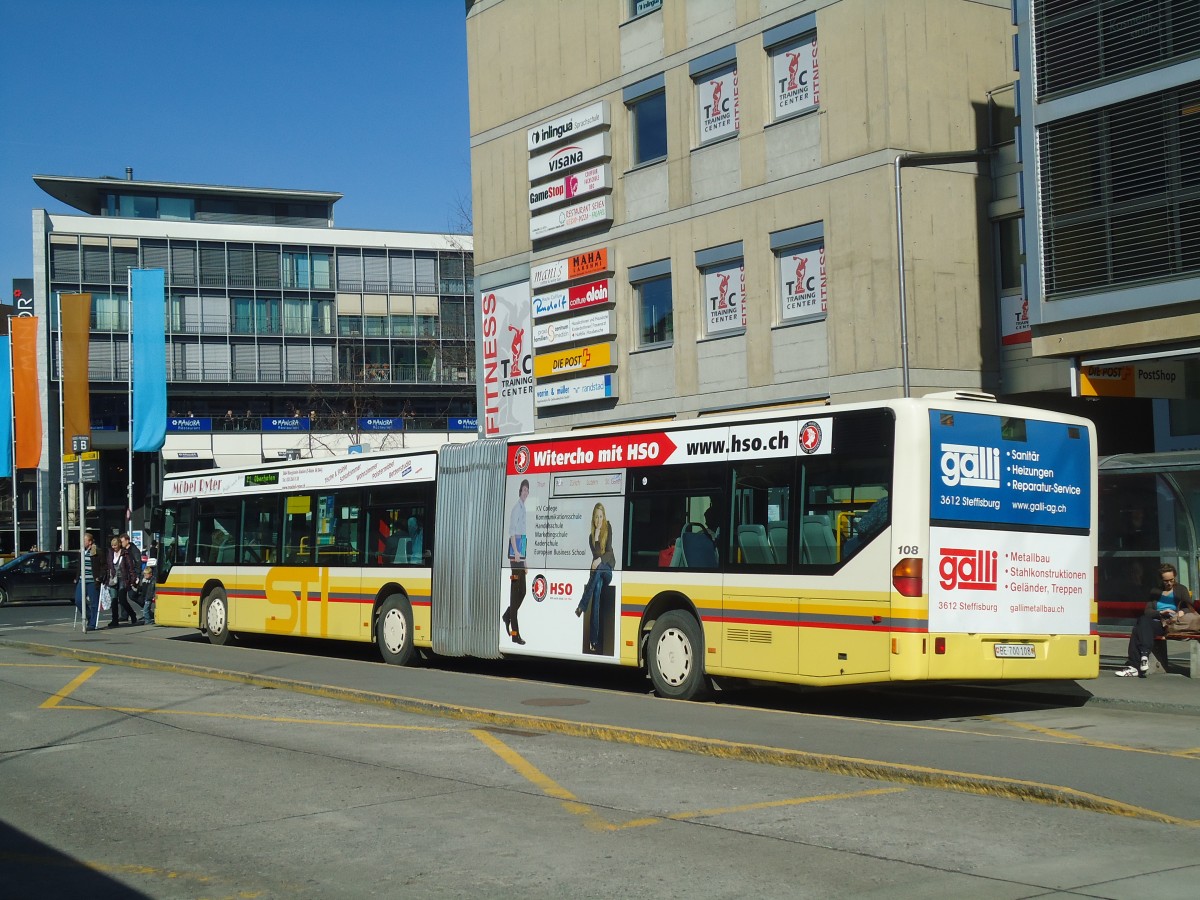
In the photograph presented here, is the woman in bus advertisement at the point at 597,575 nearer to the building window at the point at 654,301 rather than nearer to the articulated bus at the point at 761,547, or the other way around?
the articulated bus at the point at 761,547

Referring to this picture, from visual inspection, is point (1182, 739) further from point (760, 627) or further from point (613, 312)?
point (613, 312)

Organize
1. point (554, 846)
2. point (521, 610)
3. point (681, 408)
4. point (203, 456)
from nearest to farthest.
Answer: point (554, 846) → point (521, 610) → point (681, 408) → point (203, 456)

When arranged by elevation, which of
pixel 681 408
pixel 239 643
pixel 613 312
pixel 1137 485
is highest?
pixel 613 312

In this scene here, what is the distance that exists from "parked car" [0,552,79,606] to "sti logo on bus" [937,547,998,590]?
35454 millimetres

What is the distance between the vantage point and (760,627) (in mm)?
14117

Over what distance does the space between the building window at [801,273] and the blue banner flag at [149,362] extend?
27.1m

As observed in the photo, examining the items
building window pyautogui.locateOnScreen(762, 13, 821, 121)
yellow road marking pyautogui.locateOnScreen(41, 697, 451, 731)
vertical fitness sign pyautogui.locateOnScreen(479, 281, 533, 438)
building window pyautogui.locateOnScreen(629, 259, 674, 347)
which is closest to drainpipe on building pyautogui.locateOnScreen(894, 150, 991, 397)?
building window pyautogui.locateOnScreen(762, 13, 821, 121)

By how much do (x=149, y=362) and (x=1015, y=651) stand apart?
3877 centimetres

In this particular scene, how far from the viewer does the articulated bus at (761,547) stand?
42.5 ft

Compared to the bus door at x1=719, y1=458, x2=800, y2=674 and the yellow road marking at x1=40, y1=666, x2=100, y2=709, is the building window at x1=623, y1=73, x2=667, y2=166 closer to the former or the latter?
the bus door at x1=719, y1=458, x2=800, y2=674

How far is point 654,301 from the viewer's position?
28203 millimetres

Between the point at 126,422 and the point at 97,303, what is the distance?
22.7 feet

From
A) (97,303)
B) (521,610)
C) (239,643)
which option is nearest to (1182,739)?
(521,610)

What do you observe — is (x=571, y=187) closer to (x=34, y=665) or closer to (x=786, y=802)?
(x=34, y=665)
